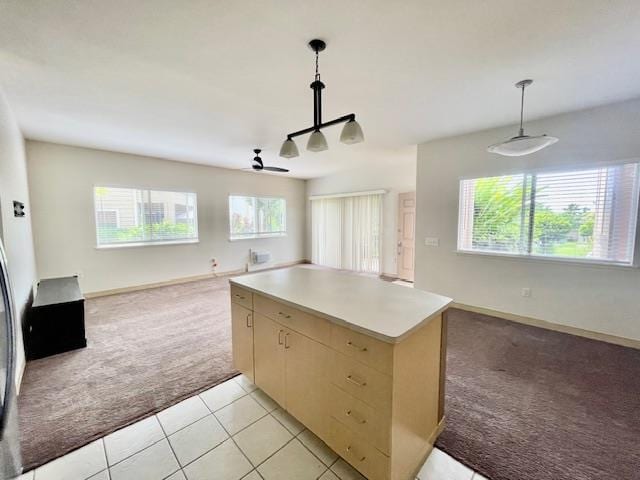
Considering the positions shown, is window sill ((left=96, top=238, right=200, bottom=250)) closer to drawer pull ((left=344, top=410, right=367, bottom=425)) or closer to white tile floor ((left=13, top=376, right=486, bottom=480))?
white tile floor ((left=13, top=376, right=486, bottom=480))

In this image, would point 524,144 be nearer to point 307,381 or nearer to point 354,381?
point 354,381

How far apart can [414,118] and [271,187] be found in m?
4.75

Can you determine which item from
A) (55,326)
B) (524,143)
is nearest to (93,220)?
(55,326)

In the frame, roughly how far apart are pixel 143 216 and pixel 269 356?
470cm

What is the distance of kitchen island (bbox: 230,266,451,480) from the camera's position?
4.03ft

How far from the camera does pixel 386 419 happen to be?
47.6 inches

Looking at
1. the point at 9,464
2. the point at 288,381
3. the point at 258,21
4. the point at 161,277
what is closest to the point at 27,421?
the point at 9,464

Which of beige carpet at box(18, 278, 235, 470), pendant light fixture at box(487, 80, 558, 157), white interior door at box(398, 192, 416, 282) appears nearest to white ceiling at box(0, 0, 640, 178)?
pendant light fixture at box(487, 80, 558, 157)

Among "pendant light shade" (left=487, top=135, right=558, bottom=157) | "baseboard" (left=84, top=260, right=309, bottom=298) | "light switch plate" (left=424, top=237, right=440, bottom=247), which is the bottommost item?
"baseboard" (left=84, top=260, right=309, bottom=298)

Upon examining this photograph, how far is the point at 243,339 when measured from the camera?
2154mm

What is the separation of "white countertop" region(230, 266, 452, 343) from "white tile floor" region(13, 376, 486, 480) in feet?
2.90

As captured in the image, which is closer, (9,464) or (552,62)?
(9,464)

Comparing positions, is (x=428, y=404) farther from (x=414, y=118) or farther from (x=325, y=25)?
(x=414, y=118)

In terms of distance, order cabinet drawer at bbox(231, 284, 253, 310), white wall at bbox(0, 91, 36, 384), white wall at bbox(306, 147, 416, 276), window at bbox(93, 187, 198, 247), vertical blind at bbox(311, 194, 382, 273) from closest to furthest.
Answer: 1. cabinet drawer at bbox(231, 284, 253, 310)
2. white wall at bbox(0, 91, 36, 384)
3. window at bbox(93, 187, 198, 247)
4. white wall at bbox(306, 147, 416, 276)
5. vertical blind at bbox(311, 194, 382, 273)
